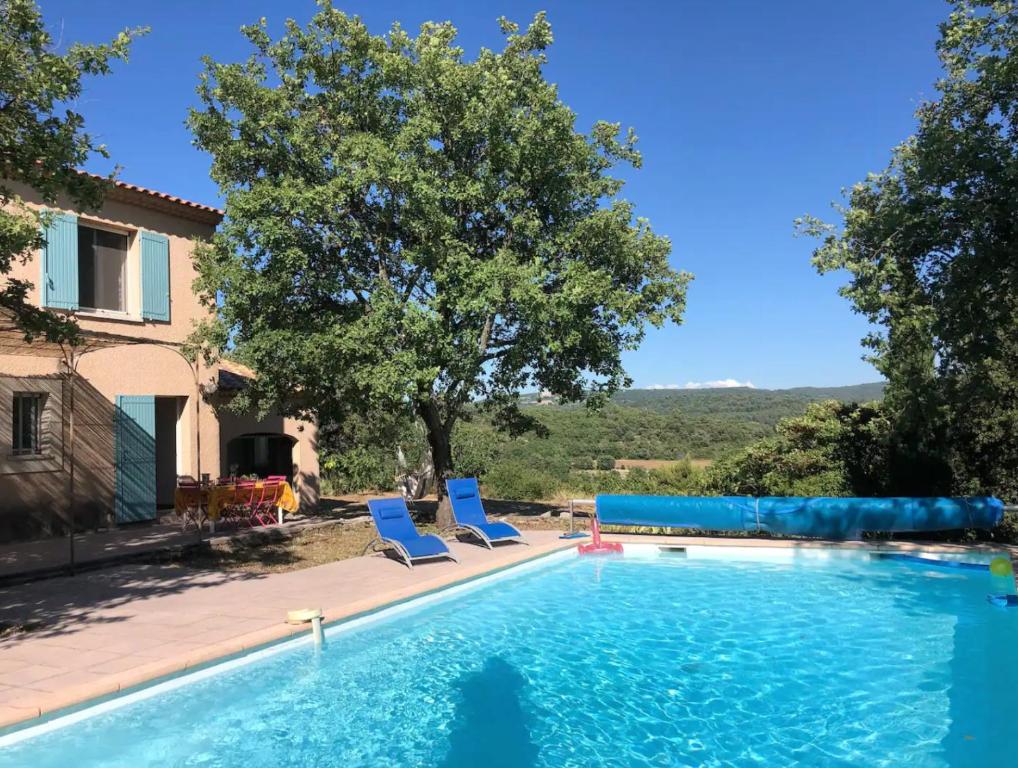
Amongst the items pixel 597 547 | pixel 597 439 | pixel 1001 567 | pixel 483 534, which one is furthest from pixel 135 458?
pixel 597 439

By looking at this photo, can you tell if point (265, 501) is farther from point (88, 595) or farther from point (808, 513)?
point (808, 513)

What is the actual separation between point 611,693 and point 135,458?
A: 34.2ft

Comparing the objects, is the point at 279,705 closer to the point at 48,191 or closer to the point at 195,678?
the point at 195,678

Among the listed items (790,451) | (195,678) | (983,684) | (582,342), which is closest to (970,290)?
(983,684)

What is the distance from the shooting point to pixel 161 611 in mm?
7410

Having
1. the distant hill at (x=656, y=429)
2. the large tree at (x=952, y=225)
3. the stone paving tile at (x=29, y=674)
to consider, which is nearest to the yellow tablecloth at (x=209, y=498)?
the stone paving tile at (x=29, y=674)

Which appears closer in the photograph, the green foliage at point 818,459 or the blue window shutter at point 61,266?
the blue window shutter at point 61,266

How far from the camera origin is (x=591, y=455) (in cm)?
4319

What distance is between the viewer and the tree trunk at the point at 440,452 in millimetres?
13562

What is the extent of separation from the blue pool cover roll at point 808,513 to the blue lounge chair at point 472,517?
7.14 ft

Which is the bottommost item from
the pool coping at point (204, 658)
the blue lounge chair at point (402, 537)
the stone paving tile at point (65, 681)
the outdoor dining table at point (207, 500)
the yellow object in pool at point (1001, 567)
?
the yellow object in pool at point (1001, 567)

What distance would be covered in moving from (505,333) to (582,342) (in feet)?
5.38

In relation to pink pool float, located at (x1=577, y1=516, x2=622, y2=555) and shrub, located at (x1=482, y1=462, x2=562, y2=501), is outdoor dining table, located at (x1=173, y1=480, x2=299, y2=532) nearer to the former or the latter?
pink pool float, located at (x1=577, y1=516, x2=622, y2=555)

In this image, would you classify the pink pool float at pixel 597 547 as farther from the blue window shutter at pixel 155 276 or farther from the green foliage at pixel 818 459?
the blue window shutter at pixel 155 276
